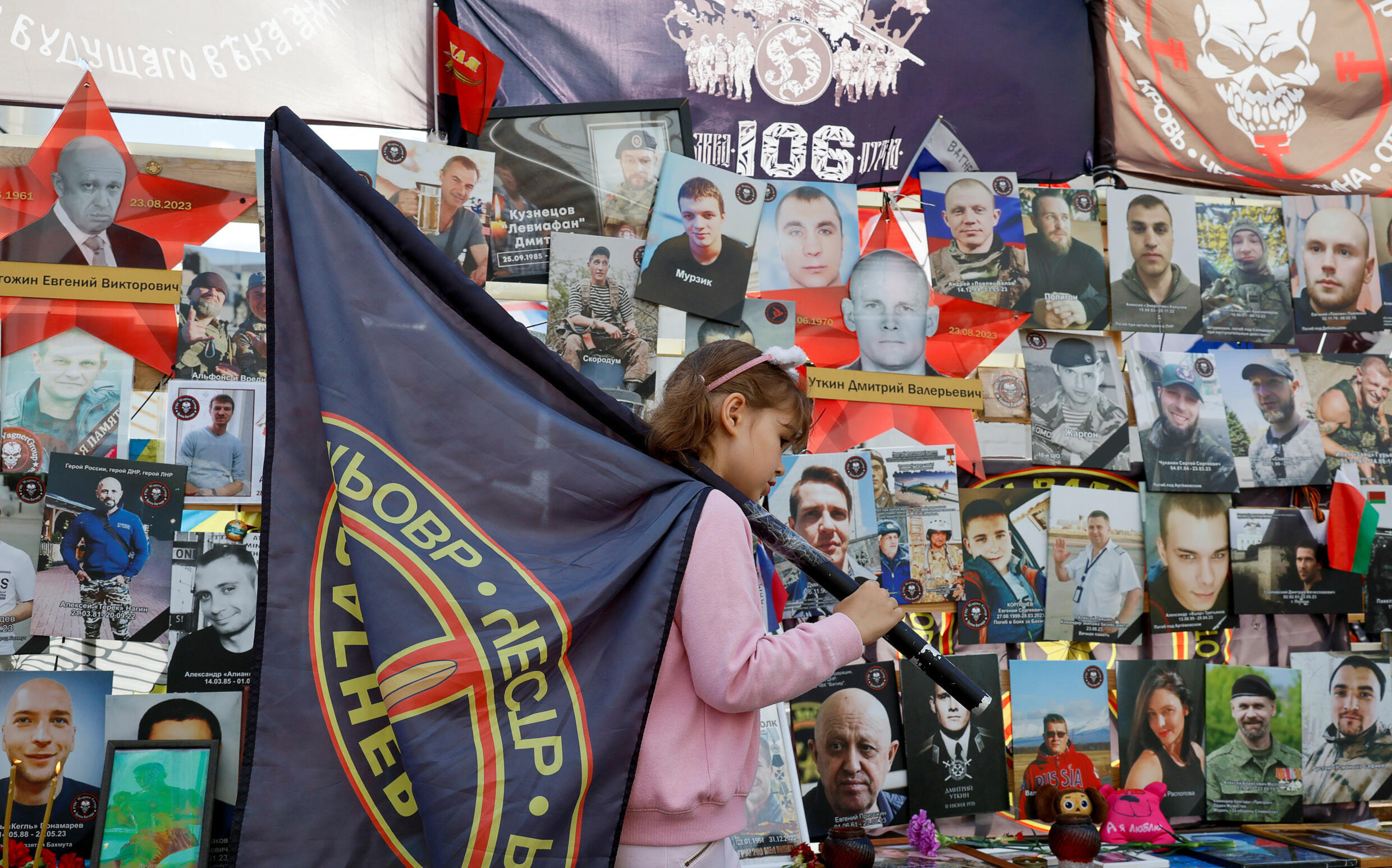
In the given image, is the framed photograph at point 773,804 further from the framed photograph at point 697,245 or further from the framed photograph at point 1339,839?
the framed photograph at point 1339,839

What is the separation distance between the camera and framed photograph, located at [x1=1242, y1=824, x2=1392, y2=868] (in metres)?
1.83

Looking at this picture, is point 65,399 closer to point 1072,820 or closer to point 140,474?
point 140,474

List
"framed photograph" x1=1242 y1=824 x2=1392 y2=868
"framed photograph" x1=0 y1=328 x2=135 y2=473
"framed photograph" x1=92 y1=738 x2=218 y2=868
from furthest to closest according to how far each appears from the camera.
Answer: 1. "framed photograph" x1=1242 y1=824 x2=1392 y2=868
2. "framed photograph" x1=0 y1=328 x2=135 y2=473
3. "framed photograph" x1=92 y1=738 x2=218 y2=868

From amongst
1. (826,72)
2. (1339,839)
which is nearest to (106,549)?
(826,72)

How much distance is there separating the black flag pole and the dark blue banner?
95cm

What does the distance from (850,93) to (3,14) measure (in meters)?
1.57

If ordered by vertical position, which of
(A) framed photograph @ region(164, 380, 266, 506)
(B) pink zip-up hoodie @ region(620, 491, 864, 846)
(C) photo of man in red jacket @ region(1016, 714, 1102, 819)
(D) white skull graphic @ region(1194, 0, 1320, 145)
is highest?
(D) white skull graphic @ region(1194, 0, 1320, 145)

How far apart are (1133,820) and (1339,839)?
1.37 feet

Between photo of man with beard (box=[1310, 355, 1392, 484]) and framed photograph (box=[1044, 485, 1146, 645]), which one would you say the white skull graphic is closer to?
photo of man with beard (box=[1310, 355, 1392, 484])

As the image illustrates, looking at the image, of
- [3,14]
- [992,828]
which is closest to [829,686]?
[992,828]

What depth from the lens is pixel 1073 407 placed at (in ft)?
6.83

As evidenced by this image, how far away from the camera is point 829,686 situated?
192 centimetres

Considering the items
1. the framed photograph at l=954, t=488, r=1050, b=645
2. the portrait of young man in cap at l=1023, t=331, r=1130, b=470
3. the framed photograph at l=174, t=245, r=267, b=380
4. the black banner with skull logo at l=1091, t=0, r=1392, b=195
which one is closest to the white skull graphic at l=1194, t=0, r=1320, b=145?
the black banner with skull logo at l=1091, t=0, r=1392, b=195

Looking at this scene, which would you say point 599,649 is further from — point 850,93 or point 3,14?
point 3,14
